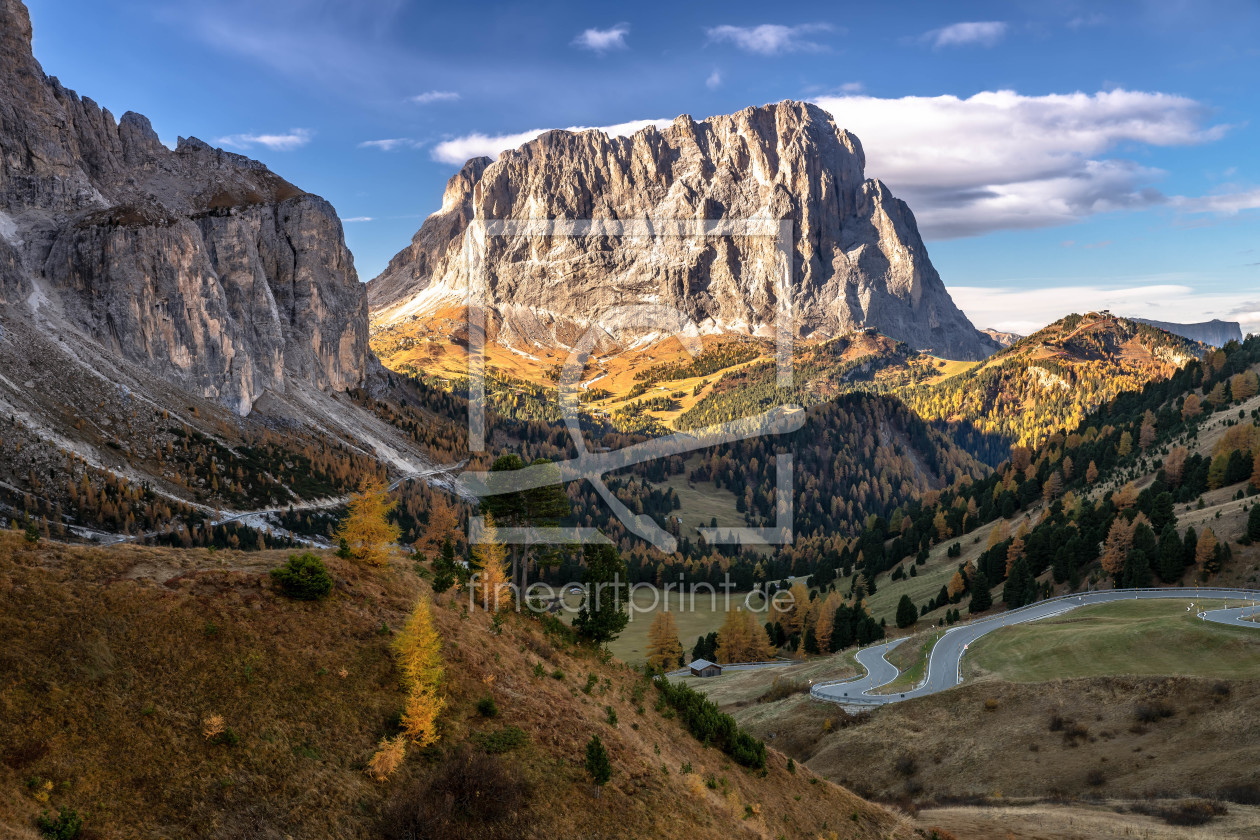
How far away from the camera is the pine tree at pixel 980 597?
351 feet

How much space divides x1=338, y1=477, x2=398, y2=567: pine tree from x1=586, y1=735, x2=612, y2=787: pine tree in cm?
1618

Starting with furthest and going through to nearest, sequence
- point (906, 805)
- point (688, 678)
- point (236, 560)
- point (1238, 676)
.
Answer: point (688, 678) → point (1238, 676) → point (906, 805) → point (236, 560)

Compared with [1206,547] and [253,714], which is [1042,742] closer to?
[1206,547]

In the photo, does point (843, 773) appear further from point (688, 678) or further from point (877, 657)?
point (688, 678)

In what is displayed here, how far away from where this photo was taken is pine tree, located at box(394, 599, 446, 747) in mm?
29859

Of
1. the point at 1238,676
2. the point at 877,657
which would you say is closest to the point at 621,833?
the point at 1238,676

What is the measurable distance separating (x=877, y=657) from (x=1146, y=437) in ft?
357

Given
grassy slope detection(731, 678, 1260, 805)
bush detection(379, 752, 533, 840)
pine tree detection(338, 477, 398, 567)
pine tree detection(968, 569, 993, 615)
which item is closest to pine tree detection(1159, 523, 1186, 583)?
pine tree detection(968, 569, 993, 615)

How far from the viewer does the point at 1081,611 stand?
8375 centimetres

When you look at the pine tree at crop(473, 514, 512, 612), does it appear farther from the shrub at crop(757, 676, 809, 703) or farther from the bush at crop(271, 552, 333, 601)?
the shrub at crop(757, 676, 809, 703)

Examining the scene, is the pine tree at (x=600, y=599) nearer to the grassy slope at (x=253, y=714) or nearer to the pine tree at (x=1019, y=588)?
the grassy slope at (x=253, y=714)

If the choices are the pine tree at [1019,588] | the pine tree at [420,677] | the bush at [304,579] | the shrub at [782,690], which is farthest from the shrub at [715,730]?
the pine tree at [1019,588]

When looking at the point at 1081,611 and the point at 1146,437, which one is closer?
the point at 1081,611

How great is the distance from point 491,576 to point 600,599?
7.83 meters
